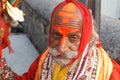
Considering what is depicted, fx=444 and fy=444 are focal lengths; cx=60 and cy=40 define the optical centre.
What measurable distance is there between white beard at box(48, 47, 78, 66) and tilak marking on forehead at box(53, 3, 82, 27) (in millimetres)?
185

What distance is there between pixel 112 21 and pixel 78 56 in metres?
2.30

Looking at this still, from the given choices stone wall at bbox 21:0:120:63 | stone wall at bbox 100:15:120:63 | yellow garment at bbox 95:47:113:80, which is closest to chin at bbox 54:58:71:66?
yellow garment at bbox 95:47:113:80

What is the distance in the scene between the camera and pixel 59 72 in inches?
124

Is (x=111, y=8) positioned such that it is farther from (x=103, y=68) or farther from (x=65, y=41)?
(x=65, y=41)

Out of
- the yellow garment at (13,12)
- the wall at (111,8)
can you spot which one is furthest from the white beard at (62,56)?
the wall at (111,8)

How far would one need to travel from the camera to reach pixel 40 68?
10.7ft

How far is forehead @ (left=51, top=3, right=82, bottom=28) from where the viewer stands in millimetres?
2939

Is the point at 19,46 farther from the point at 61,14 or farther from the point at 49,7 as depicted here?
the point at 61,14

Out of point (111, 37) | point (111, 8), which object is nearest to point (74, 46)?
point (111, 37)

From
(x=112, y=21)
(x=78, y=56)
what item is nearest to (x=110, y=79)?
(x=78, y=56)

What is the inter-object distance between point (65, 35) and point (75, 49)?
0.11 metres

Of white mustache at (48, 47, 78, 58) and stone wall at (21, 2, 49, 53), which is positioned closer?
white mustache at (48, 47, 78, 58)

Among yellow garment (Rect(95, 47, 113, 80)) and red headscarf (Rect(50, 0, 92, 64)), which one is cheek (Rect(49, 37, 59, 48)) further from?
yellow garment (Rect(95, 47, 113, 80))

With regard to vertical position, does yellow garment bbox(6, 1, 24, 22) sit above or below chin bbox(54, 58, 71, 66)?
above
